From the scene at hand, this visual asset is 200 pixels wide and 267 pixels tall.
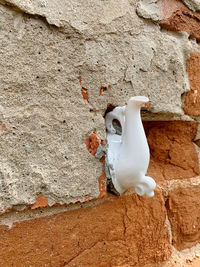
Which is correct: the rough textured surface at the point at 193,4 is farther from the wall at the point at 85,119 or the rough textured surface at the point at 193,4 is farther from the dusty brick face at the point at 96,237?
the dusty brick face at the point at 96,237

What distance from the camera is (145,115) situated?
714 millimetres

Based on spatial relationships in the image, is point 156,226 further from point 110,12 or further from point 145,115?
point 110,12

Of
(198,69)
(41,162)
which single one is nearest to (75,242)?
(41,162)

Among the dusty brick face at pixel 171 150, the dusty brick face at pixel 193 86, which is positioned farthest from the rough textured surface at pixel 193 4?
the dusty brick face at pixel 171 150

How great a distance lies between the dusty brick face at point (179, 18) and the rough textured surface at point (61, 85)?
0.32ft

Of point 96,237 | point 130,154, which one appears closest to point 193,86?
point 130,154

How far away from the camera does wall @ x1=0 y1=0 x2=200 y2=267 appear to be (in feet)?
1.65

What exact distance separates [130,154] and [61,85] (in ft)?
0.66

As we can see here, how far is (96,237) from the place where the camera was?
0.61m

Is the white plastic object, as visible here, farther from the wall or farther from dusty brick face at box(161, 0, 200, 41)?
dusty brick face at box(161, 0, 200, 41)

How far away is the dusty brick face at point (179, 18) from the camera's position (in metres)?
0.74

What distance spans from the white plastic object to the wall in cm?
3

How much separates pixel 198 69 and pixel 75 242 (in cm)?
58

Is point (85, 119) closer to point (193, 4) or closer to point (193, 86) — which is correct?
point (193, 86)
